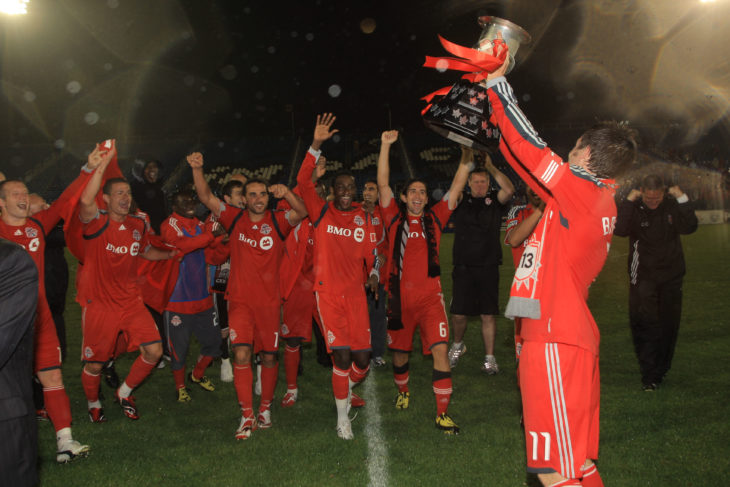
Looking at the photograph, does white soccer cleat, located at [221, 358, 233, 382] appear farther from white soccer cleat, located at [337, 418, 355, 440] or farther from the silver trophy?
the silver trophy

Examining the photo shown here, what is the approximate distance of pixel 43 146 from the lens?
37.4 metres

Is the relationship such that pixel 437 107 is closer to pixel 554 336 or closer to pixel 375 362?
pixel 554 336

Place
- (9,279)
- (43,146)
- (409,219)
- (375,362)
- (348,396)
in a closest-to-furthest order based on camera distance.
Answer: (9,279) → (348,396) → (409,219) → (375,362) → (43,146)

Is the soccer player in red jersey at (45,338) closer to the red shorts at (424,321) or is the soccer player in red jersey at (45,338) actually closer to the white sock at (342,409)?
the white sock at (342,409)

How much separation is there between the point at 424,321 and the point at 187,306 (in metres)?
2.78

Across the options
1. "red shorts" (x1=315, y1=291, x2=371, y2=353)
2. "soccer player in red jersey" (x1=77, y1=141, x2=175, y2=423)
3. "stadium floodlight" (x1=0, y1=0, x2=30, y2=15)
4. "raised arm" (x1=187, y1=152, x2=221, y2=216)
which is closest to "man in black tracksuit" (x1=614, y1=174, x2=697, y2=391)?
"red shorts" (x1=315, y1=291, x2=371, y2=353)

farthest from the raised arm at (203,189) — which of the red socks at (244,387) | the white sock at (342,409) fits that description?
the white sock at (342,409)

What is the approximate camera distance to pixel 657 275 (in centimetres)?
624

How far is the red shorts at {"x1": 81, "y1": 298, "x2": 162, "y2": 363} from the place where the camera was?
216 inches

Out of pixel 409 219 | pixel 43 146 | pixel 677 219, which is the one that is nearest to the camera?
pixel 409 219

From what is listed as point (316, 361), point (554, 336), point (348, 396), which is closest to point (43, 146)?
point (316, 361)

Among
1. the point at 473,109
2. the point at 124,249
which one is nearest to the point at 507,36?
the point at 473,109

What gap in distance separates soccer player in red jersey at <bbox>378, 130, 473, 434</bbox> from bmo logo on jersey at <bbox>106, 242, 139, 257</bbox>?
2532mm

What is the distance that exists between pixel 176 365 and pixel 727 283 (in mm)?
12020
